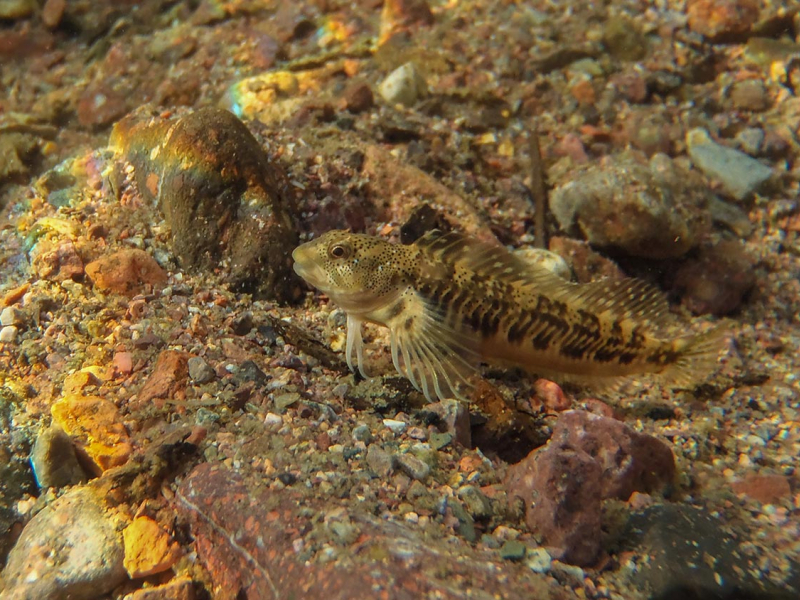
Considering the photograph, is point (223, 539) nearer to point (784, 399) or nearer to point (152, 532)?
point (152, 532)

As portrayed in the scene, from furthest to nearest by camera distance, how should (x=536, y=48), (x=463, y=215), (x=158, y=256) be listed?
(x=536, y=48)
(x=463, y=215)
(x=158, y=256)

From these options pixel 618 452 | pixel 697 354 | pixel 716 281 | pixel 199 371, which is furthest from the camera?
pixel 716 281

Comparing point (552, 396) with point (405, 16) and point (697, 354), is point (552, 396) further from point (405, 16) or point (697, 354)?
point (405, 16)

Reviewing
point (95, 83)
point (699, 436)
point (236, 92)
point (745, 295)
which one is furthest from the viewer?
point (95, 83)

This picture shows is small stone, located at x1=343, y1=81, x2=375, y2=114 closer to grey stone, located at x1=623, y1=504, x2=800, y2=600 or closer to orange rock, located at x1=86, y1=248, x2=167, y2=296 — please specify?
orange rock, located at x1=86, y1=248, x2=167, y2=296

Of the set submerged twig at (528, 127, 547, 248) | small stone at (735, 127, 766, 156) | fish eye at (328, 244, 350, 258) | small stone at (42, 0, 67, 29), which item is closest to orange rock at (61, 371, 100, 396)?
fish eye at (328, 244, 350, 258)

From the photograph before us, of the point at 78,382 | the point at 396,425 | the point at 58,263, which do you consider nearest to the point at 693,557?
the point at 396,425

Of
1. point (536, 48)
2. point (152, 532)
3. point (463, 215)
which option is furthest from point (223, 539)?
point (536, 48)
